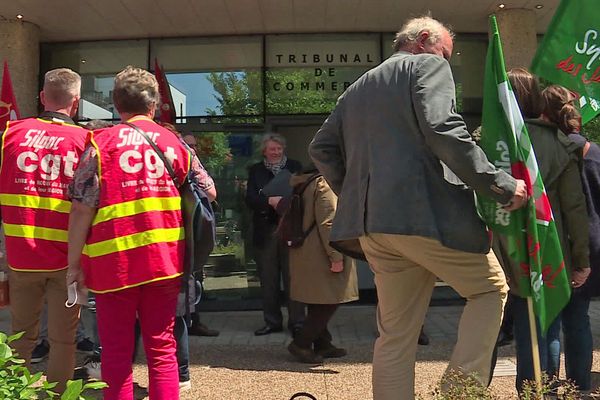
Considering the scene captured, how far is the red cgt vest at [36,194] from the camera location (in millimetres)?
3824

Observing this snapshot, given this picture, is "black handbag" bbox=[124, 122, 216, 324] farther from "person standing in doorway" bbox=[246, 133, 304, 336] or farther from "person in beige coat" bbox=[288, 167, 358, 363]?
"person standing in doorway" bbox=[246, 133, 304, 336]

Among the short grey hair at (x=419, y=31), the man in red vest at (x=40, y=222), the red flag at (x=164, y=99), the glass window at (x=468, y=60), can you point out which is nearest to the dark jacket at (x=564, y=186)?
the short grey hair at (x=419, y=31)

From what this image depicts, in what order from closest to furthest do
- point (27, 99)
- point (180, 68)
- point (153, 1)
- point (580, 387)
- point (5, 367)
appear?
1. point (5, 367)
2. point (580, 387)
3. point (153, 1)
4. point (27, 99)
5. point (180, 68)

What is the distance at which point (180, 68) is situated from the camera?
354 inches

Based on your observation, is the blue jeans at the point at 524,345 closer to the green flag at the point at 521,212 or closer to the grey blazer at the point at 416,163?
the green flag at the point at 521,212

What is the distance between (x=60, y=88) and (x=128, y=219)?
4.03 feet

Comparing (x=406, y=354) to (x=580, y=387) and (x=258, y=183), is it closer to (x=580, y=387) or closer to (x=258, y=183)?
(x=580, y=387)

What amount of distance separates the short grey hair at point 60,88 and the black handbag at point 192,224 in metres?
0.84

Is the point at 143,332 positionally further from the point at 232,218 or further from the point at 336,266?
the point at 232,218

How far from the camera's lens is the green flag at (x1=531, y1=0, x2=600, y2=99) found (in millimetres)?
4016

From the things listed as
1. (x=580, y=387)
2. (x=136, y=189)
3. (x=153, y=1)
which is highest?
Result: (x=153, y=1)

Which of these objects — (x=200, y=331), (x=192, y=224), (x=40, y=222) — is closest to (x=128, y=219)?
(x=192, y=224)

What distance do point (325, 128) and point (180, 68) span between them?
19.7 feet

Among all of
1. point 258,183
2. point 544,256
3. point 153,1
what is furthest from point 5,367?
point 153,1
